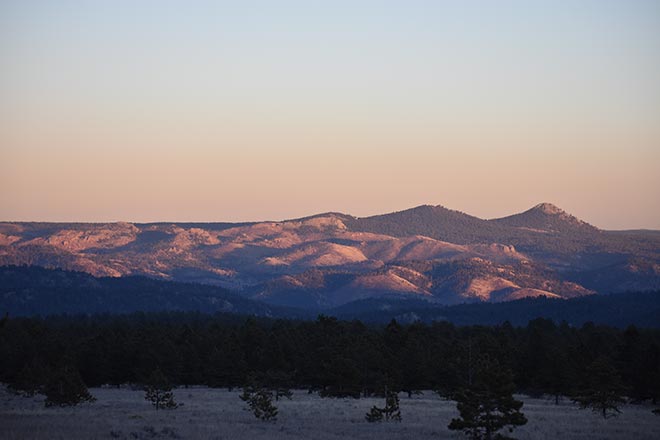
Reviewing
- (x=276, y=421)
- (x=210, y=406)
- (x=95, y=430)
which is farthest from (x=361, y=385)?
(x=95, y=430)

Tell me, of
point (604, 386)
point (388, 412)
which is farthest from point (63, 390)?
point (604, 386)

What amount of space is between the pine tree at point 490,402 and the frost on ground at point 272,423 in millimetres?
5176

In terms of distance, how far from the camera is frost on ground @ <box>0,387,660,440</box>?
188 ft

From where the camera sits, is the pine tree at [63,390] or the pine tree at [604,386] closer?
the pine tree at [63,390]

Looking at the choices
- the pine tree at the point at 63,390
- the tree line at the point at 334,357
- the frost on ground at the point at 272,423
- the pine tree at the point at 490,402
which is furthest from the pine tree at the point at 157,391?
the pine tree at the point at 490,402

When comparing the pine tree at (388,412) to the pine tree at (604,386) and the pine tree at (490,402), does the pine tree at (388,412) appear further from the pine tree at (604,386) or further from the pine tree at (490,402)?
the pine tree at (604,386)

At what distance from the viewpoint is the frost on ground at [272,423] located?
5719 centimetres

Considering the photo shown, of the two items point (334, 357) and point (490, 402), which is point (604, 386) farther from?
point (334, 357)

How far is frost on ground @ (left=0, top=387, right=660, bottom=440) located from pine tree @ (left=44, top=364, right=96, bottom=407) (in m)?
1.07

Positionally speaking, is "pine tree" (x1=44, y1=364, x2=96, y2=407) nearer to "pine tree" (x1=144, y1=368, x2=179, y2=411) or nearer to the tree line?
"pine tree" (x1=144, y1=368, x2=179, y2=411)

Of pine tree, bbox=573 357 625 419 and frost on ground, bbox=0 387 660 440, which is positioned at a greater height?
pine tree, bbox=573 357 625 419

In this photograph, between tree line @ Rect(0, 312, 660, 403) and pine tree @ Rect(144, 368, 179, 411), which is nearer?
pine tree @ Rect(144, 368, 179, 411)

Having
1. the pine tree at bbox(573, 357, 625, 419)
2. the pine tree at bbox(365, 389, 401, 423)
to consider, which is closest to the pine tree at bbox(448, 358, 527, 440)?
the pine tree at bbox(365, 389, 401, 423)

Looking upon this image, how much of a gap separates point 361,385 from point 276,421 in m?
31.9
